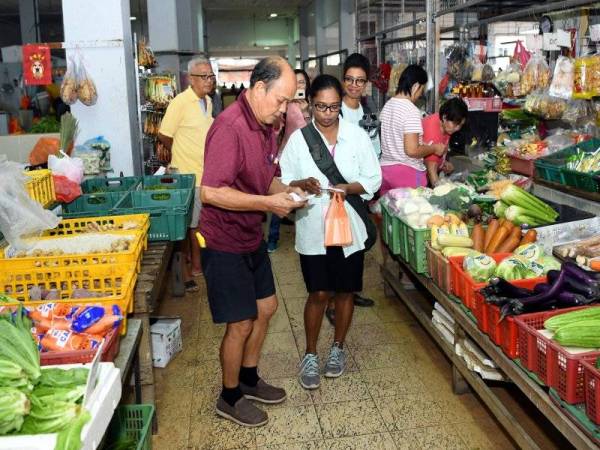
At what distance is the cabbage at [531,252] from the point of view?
3.29 metres

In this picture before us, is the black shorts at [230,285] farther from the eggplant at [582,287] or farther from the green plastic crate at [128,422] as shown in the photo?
the eggplant at [582,287]

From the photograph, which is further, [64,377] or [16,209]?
[16,209]

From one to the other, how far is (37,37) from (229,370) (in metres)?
14.4

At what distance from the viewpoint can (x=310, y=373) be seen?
388 centimetres

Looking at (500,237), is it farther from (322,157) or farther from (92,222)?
(92,222)

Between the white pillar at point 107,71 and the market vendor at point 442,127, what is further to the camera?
the white pillar at point 107,71

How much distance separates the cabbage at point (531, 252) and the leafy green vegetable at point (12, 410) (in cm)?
255

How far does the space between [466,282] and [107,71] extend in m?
3.96

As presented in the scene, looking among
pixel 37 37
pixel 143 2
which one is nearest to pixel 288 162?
pixel 37 37

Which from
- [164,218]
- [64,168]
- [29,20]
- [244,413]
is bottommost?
[244,413]

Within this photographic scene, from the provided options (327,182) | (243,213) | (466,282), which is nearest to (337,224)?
(327,182)

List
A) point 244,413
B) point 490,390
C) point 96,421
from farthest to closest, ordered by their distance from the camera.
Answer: point 244,413
point 490,390
point 96,421

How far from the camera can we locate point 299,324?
4.95 meters

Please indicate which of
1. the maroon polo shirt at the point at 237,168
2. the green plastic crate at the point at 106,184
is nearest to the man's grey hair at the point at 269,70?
the maroon polo shirt at the point at 237,168
